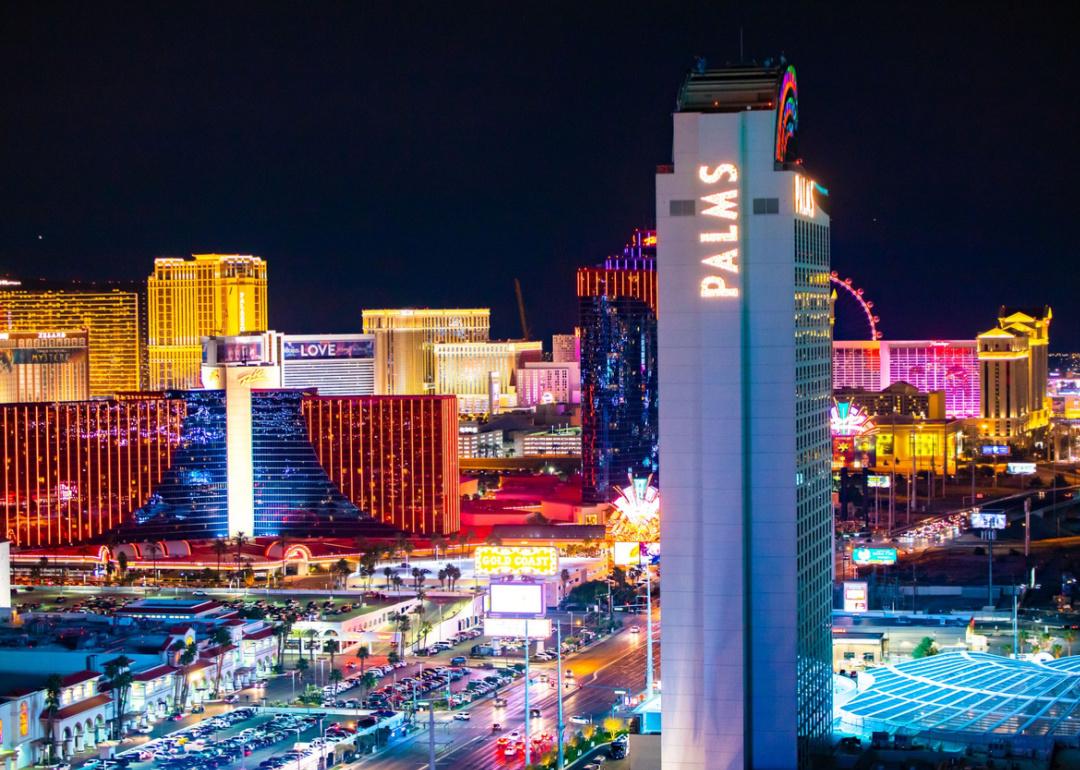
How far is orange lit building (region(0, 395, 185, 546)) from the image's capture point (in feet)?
344

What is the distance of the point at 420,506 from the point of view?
106 meters

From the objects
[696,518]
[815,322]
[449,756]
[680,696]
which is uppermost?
[815,322]

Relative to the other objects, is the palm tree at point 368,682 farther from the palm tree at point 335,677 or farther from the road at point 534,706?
the road at point 534,706

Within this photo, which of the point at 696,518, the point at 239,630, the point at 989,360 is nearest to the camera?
the point at 696,518

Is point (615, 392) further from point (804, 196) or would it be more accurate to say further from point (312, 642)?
point (804, 196)

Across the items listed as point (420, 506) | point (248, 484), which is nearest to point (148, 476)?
point (248, 484)

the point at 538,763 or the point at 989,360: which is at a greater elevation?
the point at 989,360

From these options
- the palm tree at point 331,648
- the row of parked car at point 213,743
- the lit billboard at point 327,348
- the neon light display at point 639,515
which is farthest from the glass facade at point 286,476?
the lit billboard at point 327,348

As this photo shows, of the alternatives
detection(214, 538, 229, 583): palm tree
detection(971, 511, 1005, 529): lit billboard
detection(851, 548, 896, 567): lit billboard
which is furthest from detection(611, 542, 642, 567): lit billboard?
detection(214, 538, 229, 583): palm tree

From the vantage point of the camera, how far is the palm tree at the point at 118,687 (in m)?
59.3

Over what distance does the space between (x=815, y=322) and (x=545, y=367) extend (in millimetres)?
155555

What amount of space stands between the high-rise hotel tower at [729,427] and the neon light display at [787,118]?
6.4 inches

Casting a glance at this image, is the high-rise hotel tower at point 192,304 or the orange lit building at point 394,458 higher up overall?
the high-rise hotel tower at point 192,304

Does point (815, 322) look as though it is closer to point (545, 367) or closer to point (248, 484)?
point (248, 484)
